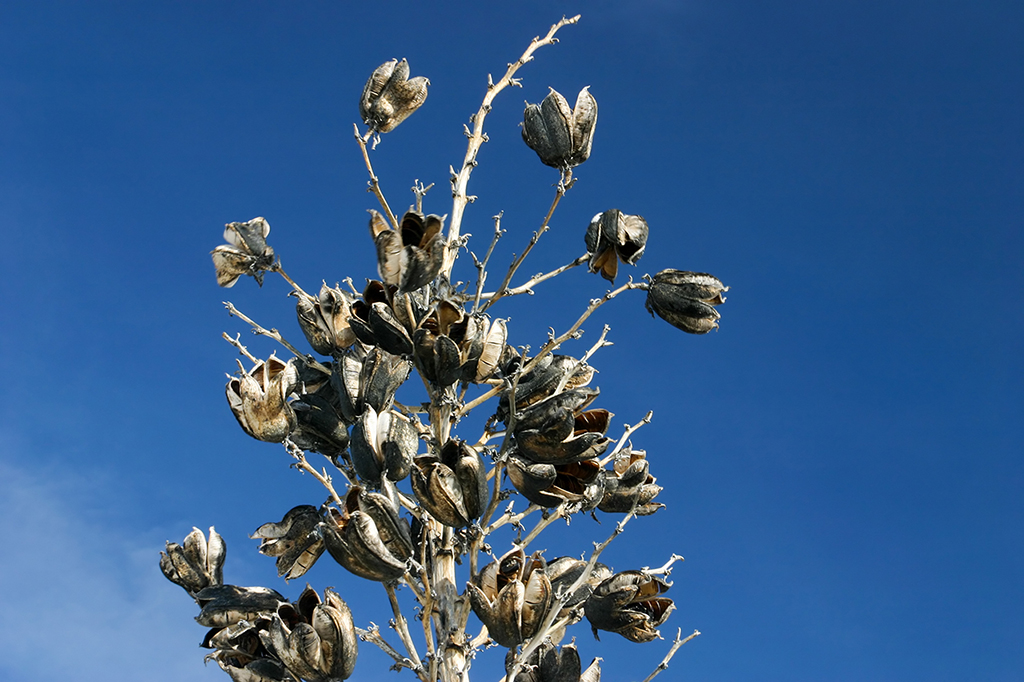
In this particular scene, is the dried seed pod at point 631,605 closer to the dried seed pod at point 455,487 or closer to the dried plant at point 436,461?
the dried plant at point 436,461

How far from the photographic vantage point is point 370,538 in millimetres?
3082

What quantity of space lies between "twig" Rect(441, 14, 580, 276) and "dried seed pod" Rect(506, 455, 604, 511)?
40.2 inches

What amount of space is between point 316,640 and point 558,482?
115 centimetres

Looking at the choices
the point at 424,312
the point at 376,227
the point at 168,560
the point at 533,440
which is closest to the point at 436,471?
the point at 533,440

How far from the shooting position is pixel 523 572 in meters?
3.29

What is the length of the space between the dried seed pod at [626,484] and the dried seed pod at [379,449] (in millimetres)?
994

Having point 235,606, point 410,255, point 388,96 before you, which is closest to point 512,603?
point 235,606

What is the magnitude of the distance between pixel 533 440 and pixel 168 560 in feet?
5.27

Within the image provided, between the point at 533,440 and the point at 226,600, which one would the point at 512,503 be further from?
the point at 226,600

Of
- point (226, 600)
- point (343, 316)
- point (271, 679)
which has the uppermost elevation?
point (343, 316)

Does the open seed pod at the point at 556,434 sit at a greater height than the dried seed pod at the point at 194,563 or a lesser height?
greater

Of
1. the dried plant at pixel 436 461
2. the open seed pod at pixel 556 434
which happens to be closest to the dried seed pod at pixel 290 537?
the dried plant at pixel 436 461

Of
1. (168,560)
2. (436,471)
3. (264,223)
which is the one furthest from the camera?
(264,223)

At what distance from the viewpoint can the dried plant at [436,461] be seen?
3217 millimetres
